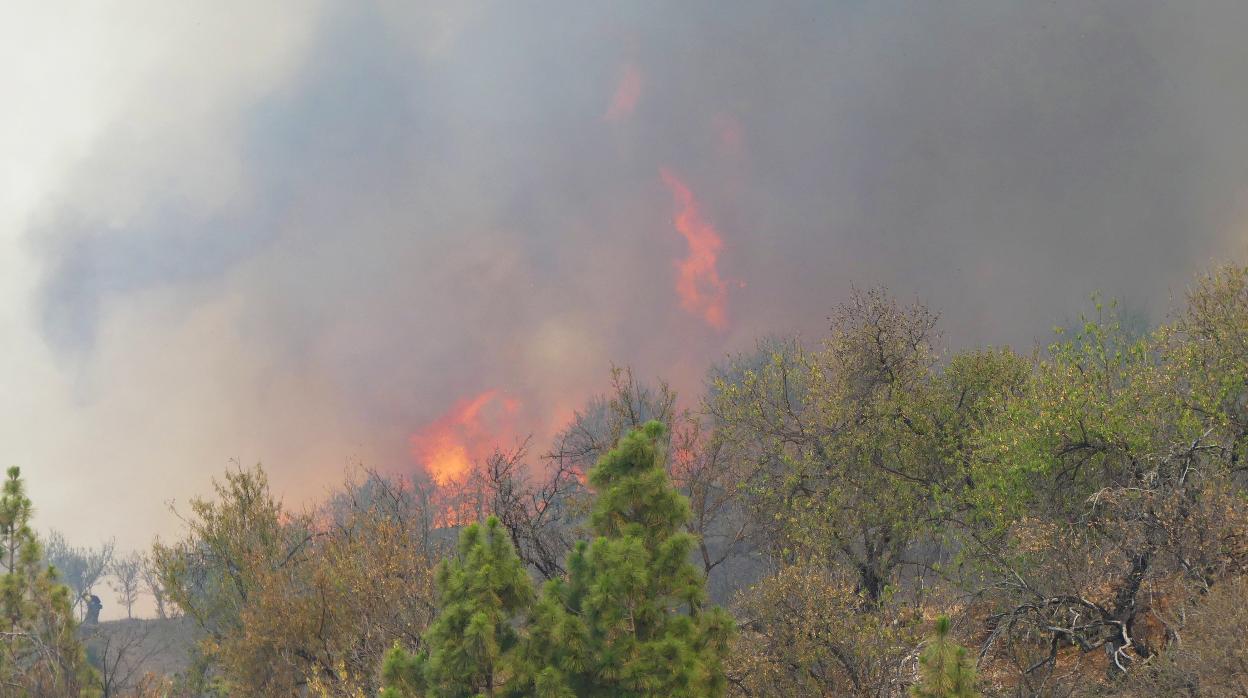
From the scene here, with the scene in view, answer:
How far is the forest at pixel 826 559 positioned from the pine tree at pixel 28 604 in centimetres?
9

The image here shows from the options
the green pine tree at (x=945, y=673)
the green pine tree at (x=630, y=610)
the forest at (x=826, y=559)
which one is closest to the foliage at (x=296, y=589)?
the forest at (x=826, y=559)

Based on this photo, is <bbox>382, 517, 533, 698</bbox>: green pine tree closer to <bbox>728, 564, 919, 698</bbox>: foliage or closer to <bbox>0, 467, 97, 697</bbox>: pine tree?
<bbox>728, 564, 919, 698</bbox>: foliage

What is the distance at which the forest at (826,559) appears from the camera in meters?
14.1

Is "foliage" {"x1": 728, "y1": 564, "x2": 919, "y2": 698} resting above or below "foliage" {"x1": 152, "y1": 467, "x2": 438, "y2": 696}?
below

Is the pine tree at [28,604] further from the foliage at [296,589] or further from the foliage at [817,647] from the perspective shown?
the foliage at [817,647]

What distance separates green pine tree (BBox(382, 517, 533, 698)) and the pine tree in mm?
12118

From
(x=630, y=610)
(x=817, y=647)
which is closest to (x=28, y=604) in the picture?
(x=630, y=610)

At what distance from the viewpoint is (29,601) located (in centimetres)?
2320

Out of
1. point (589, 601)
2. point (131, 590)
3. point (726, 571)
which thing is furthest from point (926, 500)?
point (131, 590)

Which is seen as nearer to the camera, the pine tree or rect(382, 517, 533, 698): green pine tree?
rect(382, 517, 533, 698): green pine tree

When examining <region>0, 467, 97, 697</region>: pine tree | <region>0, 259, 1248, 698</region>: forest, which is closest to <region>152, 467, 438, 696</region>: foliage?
<region>0, 259, 1248, 698</region>: forest

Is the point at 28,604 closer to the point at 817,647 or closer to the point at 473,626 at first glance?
the point at 473,626

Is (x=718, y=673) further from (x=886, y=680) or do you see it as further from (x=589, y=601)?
(x=886, y=680)

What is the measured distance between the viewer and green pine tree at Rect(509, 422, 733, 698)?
13922mm
